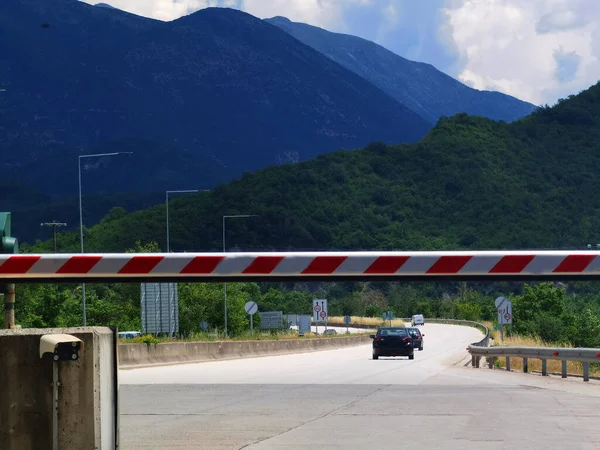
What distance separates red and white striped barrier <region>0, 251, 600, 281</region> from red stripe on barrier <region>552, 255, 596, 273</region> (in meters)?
0.07

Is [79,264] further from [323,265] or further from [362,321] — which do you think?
[362,321]

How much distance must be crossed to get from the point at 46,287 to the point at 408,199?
2932 inches

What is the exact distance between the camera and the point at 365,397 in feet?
64.6

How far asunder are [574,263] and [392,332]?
44125mm

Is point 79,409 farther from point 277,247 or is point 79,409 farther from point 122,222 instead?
point 122,222

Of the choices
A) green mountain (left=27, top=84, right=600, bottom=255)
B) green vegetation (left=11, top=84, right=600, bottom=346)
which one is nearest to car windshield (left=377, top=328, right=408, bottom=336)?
green vegetation (left=11, top=84, right=600, bottom=346)

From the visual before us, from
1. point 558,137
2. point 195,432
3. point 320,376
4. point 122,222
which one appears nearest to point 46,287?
point 320,376

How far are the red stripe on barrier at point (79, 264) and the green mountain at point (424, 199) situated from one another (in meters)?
108

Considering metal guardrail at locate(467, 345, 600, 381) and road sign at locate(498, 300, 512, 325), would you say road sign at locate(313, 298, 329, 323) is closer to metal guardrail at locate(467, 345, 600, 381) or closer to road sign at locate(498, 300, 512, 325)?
road sign at locate(498, 300, 512, 325)

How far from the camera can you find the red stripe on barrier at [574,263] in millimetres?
7055

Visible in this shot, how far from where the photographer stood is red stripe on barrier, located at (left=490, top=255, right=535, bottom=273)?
718cm

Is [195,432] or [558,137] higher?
[558,137]

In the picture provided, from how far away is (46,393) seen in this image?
7305mm

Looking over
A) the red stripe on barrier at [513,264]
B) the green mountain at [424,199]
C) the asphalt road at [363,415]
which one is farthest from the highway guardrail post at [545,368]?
the green mountain at [424,199]
